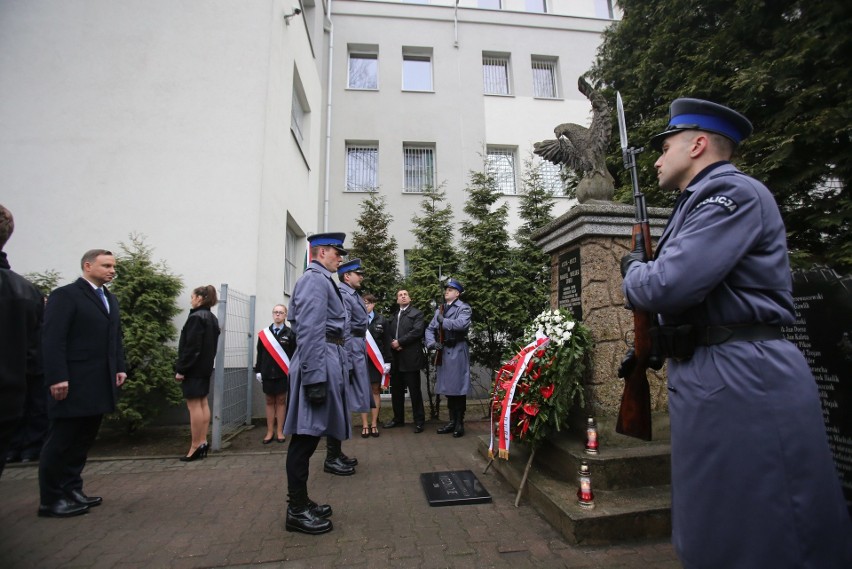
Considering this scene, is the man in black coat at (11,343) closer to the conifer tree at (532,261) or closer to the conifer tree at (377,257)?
the conifer tree at (377,257)

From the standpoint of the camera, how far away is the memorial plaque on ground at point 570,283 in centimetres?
431

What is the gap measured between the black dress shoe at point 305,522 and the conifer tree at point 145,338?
152 inches

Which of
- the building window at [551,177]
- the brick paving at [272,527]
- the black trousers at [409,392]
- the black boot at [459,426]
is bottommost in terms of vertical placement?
the brick paving at [272,527]

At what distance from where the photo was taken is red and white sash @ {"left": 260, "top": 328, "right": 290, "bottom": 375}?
623 centimetres

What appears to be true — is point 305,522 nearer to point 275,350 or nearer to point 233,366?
point 275,350

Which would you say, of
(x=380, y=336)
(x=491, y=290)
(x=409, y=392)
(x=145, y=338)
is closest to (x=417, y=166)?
(x=491, y=290)

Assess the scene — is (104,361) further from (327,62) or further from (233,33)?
(327,62)

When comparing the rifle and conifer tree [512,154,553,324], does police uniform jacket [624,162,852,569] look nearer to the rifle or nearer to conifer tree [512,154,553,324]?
the rifle

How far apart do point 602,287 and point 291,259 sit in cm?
803

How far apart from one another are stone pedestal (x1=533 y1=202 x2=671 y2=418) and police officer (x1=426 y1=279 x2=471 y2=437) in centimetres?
229

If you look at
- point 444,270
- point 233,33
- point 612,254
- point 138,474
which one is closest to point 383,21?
point 233,33

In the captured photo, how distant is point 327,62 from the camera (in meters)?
13.2

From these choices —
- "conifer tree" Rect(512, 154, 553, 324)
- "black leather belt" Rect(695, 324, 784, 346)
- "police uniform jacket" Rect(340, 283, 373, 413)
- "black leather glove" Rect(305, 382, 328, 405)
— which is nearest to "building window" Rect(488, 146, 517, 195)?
"conifer tree" Rect(512, 154, 553, 324)

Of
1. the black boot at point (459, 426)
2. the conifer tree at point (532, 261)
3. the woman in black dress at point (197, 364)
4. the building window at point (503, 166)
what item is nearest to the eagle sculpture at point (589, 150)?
the conifer tree at point (532, 261)
